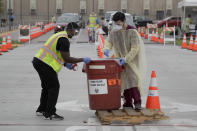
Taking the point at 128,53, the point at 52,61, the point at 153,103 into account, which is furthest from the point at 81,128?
the point at 153,103

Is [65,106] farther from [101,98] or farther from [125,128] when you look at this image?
[125,128]

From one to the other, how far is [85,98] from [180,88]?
282 cm

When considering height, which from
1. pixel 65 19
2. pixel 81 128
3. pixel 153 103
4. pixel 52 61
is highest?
pixel 65 19

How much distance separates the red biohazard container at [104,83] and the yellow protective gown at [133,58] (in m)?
0.27

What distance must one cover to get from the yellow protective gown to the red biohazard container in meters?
0.27

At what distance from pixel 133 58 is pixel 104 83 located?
66cm

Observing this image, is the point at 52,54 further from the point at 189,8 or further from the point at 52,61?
the point at 189,8

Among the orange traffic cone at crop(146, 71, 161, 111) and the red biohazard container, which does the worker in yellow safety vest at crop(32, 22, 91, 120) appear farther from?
the orange traffic cone at crop(146, 71, 161, 111)

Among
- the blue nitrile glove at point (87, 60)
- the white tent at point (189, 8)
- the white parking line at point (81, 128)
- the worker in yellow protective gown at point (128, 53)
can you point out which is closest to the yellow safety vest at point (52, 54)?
the blue nitrile glove at point (87, 60)

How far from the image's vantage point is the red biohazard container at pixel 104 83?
823 centimetres

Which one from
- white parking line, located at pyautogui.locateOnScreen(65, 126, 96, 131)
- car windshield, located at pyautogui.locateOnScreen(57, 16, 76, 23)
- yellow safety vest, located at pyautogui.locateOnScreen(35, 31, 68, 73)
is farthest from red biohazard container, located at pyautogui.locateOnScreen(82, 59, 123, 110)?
car windshield, located at pyautogui.locateOnScreen(57, 16, 76, 23)

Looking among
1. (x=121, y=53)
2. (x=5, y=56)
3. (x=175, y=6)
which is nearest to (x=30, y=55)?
(x=5, y=56)

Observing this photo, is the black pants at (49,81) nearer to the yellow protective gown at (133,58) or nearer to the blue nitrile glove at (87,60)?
the blue nitrile glove at (87,60)

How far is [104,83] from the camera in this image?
827cm
